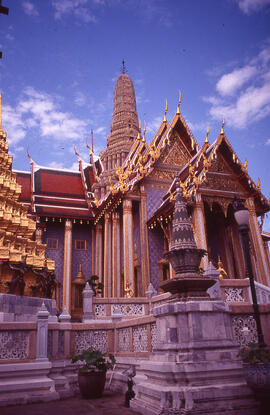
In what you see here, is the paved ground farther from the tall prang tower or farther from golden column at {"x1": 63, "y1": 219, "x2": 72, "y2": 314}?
the tall prang tower

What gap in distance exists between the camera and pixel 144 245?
1389 cm

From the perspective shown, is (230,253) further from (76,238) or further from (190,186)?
(76,238)

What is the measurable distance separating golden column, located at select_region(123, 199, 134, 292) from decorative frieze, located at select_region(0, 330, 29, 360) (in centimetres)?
668

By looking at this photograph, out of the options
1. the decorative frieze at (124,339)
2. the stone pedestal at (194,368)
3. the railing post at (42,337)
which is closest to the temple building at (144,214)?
the decorative frieze at (124,339)

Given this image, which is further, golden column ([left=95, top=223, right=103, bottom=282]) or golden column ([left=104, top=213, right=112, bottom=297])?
golden column ([left=95, top=223, right=103, bottom=282])

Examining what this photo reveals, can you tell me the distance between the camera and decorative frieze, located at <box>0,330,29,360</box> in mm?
5616

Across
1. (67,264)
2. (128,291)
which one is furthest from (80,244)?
(128,291)

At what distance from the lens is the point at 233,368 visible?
3832 mm

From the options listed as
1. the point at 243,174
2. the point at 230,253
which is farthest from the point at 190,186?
the point at 230,253

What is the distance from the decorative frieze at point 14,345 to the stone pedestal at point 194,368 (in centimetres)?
238

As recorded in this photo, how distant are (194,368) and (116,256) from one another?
11112mm

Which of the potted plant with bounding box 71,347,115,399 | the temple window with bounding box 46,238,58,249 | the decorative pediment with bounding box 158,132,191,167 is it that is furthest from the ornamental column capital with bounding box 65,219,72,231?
the potted plant with bounding box 71,347,115,399

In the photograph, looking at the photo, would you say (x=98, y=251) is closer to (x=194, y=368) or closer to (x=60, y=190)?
(x=60, y=190)

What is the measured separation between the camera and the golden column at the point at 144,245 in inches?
518
